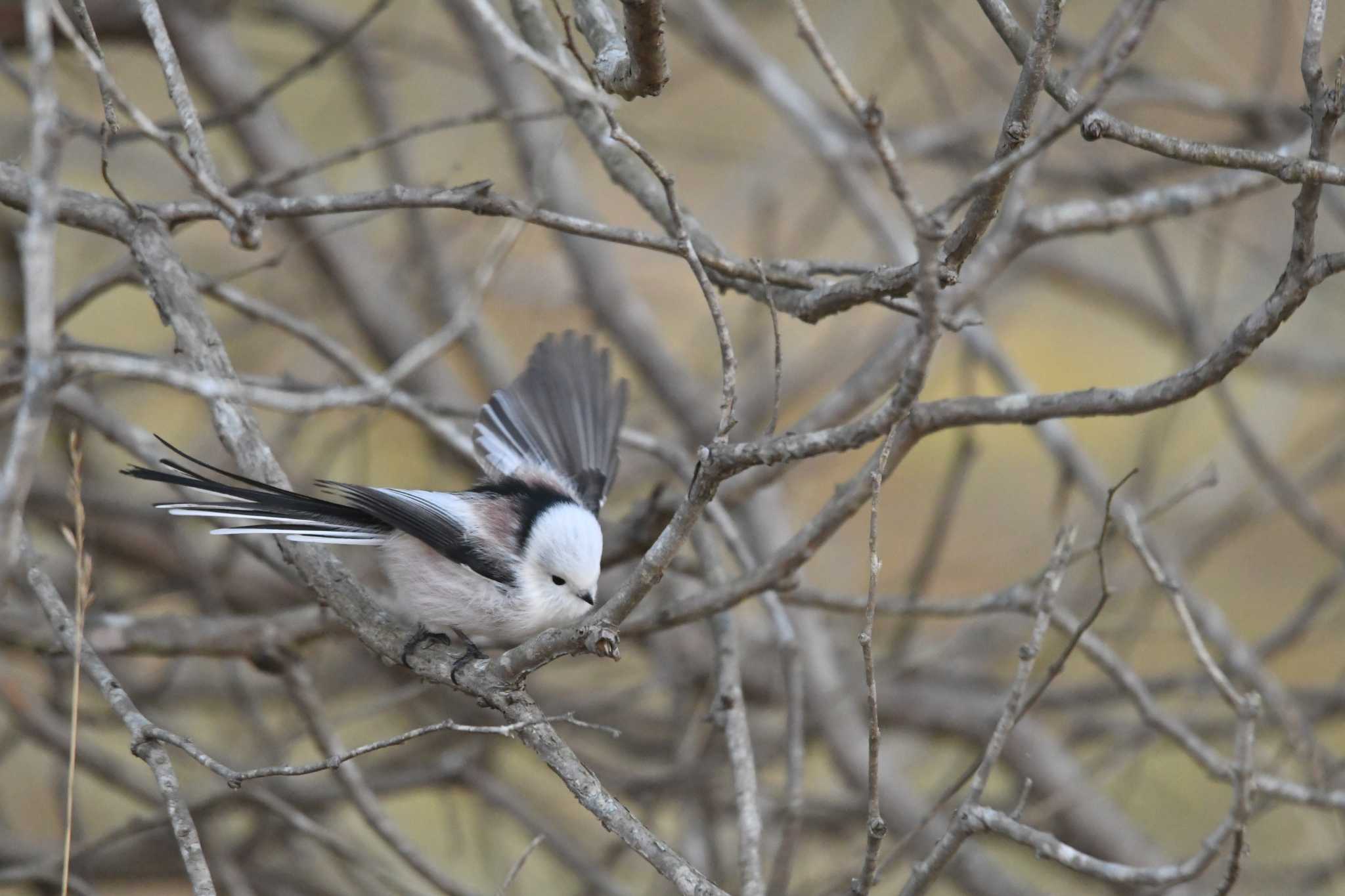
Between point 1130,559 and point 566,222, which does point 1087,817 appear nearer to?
point 1130,559

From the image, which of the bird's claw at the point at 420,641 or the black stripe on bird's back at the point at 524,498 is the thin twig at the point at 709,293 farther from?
the black stripe on bird's back at the point at 524,498

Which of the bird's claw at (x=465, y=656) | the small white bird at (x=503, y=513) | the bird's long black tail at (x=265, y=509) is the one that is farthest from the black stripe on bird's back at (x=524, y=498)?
the bird's long black tail at (x=265, y=509)

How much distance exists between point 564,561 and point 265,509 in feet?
1.95

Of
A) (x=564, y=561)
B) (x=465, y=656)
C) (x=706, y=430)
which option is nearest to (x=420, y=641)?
(x=465, y=656)

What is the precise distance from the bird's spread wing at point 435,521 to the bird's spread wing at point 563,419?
0.93ft

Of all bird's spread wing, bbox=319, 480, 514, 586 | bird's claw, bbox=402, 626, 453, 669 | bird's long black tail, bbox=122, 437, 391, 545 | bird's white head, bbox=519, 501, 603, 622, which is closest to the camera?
bird's long black tail, bbox=122, 437, 391, 545

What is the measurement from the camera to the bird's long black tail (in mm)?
1710

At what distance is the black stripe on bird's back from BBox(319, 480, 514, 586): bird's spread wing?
73 mm

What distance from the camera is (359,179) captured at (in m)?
5.70

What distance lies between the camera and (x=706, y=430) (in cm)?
362

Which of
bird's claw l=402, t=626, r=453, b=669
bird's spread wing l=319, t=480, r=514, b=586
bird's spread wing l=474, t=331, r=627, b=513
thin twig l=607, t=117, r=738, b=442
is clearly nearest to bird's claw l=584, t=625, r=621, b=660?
thin twig l=607, t=117, r=738, b=442

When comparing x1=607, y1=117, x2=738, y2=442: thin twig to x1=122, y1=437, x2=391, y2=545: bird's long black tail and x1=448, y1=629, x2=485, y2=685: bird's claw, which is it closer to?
x1=448, y1=629, x2=485, y2=685: bird's claw

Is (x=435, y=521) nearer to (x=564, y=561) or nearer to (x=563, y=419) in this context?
(x=564, y=561)

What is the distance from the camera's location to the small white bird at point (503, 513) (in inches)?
74.5
